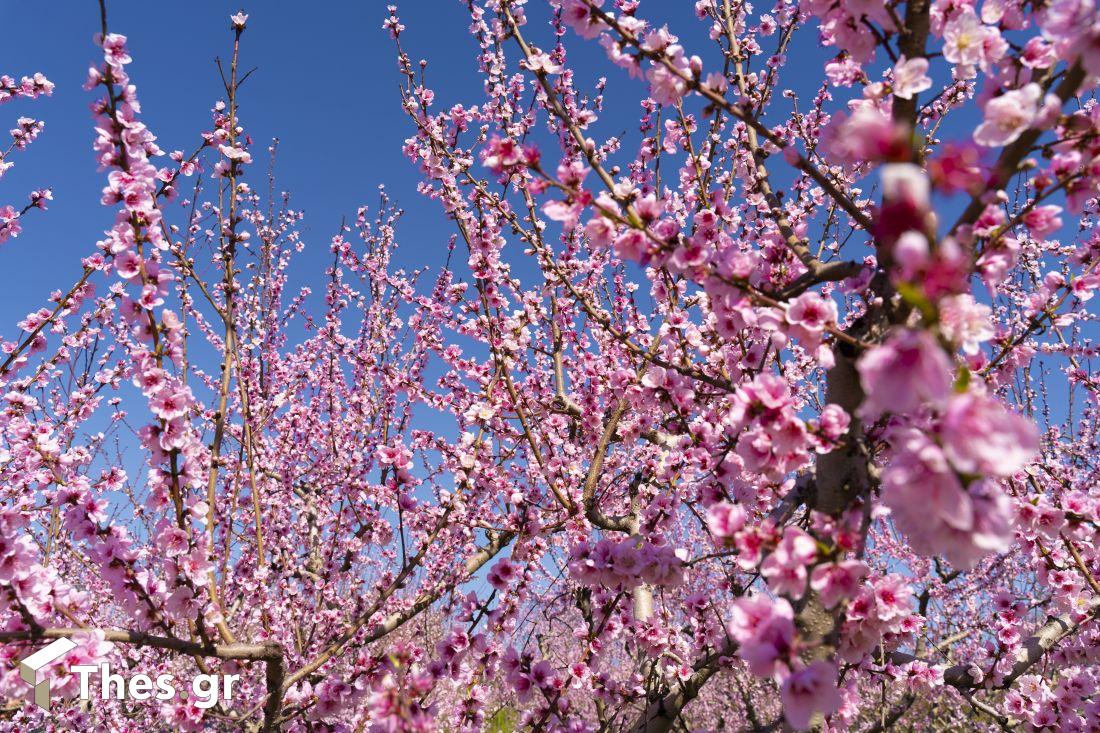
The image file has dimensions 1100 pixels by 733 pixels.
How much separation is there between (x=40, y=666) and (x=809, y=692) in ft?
9.51

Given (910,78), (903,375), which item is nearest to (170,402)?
(903,375)

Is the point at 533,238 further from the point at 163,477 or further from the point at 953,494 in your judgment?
the point at 953,494

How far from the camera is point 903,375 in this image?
1.02 meters

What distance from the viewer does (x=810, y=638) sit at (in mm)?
1850

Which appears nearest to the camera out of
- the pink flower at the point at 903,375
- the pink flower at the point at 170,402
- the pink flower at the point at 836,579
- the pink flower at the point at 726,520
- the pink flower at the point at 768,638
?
the pink flower at the point at 903,375

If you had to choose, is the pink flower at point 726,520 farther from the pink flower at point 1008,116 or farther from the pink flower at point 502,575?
the pink flower at point 502,575

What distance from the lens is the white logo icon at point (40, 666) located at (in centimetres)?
234

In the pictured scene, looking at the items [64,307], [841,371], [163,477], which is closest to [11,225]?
[64,307]

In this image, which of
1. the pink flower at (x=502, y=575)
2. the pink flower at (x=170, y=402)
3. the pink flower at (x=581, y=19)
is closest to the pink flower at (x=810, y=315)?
the pink flower at (x=581, y=19)

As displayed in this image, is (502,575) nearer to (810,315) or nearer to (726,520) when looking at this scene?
(726,520)

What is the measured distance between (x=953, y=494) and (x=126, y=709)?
9.00m

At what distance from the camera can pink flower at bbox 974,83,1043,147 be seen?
1.49m

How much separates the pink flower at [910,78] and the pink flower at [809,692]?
1.82 meters

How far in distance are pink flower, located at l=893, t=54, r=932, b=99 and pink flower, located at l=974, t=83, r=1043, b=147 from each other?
15.8 inches
